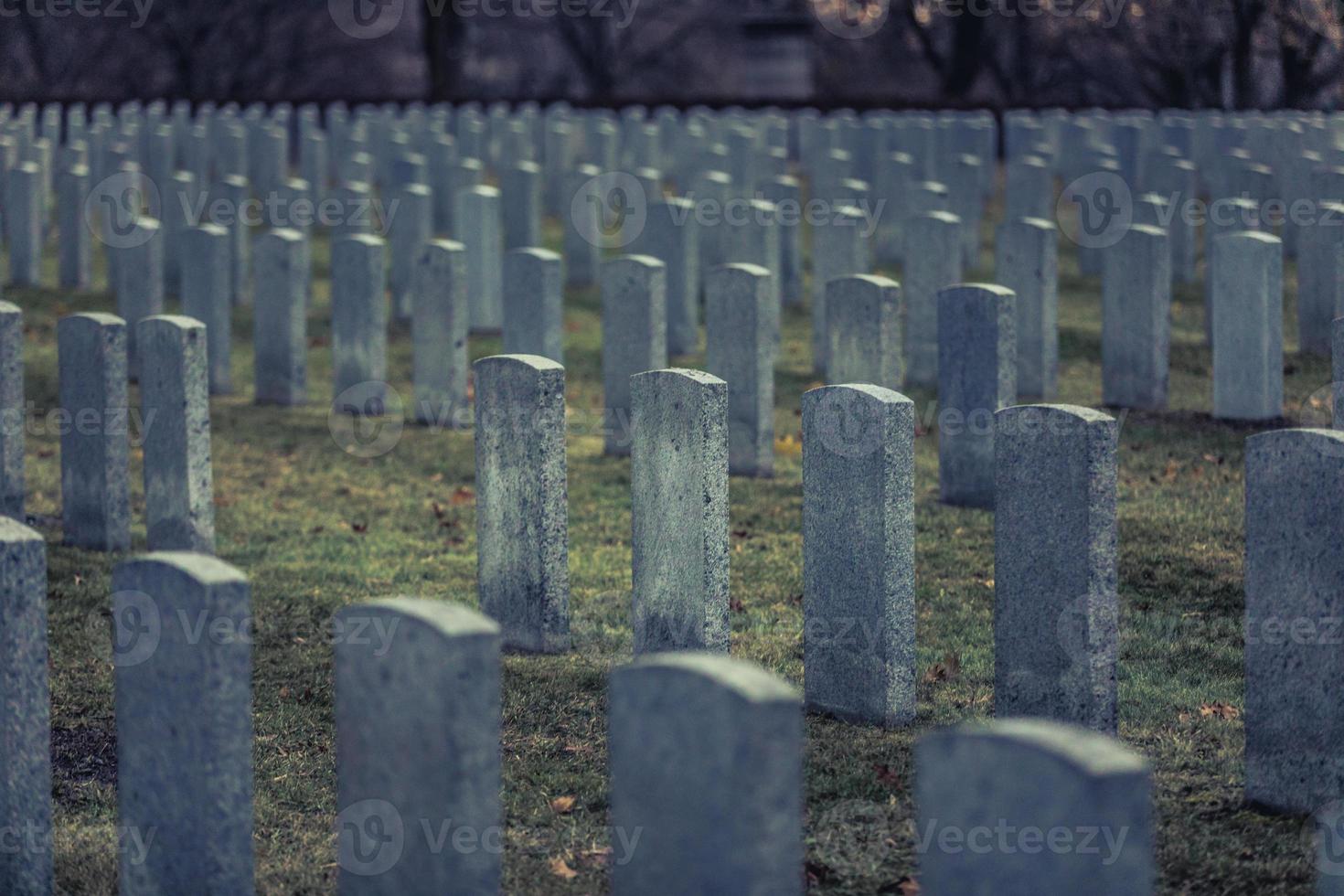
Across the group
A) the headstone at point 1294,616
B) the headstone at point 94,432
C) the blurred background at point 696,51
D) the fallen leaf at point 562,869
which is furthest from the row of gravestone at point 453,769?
the blurred background at point 696,51

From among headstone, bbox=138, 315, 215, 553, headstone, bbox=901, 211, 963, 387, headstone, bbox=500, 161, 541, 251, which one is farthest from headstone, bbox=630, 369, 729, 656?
headstone, bbox=500, 161, 541, 251

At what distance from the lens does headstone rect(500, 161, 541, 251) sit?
14.8m

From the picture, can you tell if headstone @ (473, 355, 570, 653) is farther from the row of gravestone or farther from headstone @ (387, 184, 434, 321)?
headstone @ (387, 184, 434, 321)

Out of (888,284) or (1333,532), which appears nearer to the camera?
(1333,532)

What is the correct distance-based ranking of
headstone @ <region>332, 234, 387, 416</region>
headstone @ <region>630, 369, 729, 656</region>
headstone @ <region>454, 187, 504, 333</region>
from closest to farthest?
headstone @ <region>630, 369, 729, 656</region> → headstone @ <region>332, 234, 387, 416</region> → headstone @ <region>454, 187, 504, 333</region>

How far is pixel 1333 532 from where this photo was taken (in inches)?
176

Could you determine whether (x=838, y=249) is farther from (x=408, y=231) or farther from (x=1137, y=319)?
(x=408, y=231)

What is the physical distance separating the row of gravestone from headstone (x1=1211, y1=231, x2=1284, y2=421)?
6.12 m

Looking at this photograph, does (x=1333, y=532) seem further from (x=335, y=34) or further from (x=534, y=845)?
(x=335, y=34)

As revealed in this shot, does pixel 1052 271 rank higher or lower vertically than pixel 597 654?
higher

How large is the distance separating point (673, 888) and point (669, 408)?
2572 mm

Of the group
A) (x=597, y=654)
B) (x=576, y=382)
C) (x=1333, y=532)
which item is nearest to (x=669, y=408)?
(x=597, y=654)

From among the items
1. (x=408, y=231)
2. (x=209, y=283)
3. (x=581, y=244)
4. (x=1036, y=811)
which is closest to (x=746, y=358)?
(x=209, y=283)

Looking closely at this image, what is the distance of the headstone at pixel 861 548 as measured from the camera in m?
5.20
